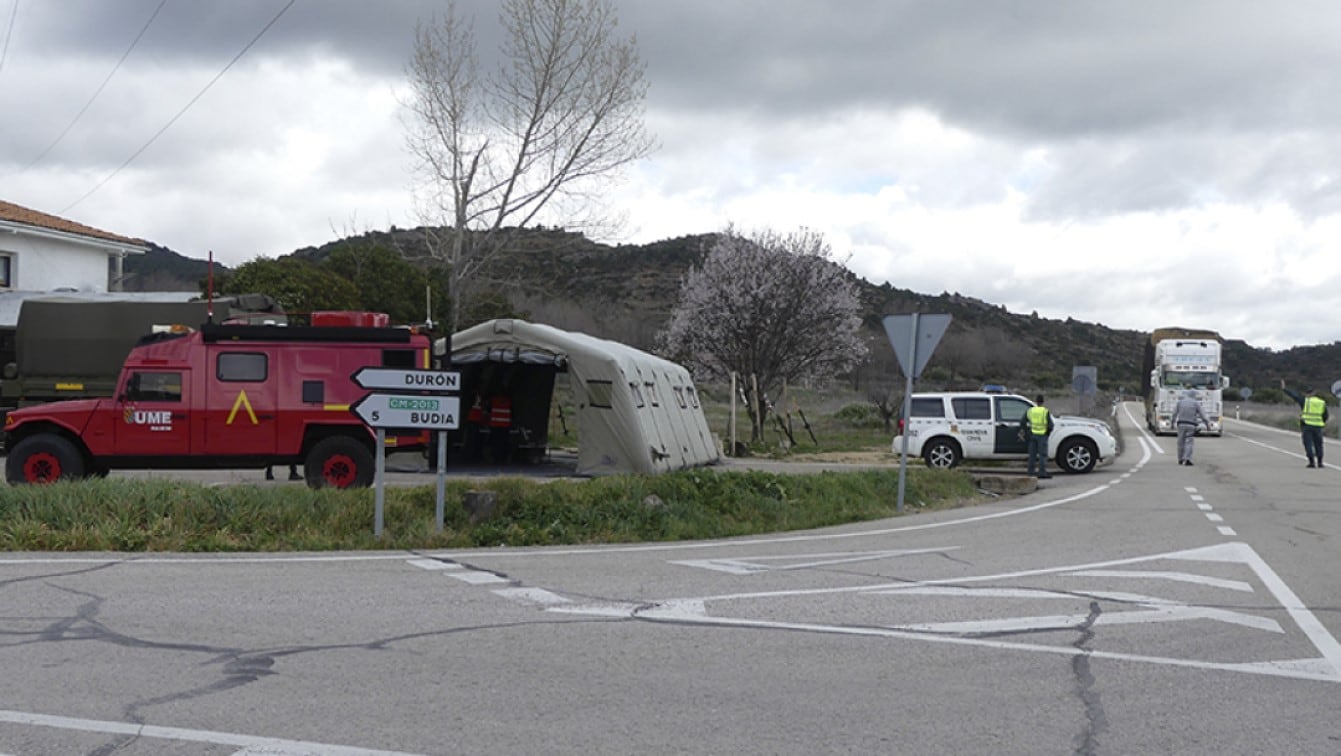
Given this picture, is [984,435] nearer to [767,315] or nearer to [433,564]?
[767,315]

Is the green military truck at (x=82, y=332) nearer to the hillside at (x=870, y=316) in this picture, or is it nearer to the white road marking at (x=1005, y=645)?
the hillside at (x=870, y=316)

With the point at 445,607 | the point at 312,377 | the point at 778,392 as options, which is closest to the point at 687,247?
the point at 778,392

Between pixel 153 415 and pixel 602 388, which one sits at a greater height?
pixel 602 388

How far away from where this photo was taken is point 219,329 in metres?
16.3

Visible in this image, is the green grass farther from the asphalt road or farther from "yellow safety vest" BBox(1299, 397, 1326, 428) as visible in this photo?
"yellow safety vest" BBox(1299, 397, 1326, 428)

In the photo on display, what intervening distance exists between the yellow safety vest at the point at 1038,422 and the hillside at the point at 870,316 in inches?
477

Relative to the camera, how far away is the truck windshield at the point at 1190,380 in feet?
150

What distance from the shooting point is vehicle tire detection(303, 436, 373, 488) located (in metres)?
16.3

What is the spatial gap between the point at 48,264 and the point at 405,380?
1205 inches

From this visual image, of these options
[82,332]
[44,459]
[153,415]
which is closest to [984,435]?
[153,415]

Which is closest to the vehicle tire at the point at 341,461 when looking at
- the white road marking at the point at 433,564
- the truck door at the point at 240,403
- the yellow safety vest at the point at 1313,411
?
the truck door at the point at 240,403

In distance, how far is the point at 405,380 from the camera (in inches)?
473

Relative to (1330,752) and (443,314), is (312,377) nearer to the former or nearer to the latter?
(1330,752)

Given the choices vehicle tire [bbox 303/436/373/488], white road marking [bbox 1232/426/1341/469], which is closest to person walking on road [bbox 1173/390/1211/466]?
white road marking [bbox 1232/426/1341/469]
